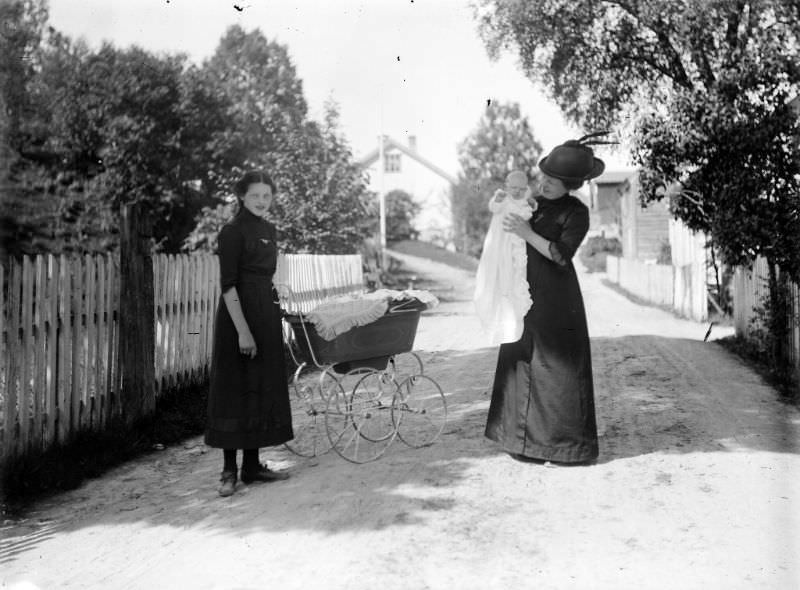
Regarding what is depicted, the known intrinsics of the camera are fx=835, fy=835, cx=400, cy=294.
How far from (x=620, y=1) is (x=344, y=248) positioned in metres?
9.34

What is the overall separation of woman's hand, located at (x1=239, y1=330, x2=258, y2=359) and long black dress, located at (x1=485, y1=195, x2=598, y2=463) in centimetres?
190

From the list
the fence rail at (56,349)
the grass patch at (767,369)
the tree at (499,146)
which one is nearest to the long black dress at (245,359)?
the fence rail at (56,349)

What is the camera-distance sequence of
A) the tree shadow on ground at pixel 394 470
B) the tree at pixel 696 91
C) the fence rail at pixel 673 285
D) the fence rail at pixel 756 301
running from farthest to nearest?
1. the fence rail at pixel 673 285
2. the tree at pixel 696 91
3. the fence rail at pixel 756 301
4. the tree shadow on ground at pixel 394 470

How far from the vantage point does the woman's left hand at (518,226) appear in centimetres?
573

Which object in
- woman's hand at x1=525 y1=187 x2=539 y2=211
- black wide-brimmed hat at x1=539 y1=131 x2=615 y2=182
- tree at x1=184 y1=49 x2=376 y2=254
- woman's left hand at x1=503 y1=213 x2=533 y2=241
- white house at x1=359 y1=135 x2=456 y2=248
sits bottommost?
woman's left hand at x1=503 y1=213 x2=533 y2=241

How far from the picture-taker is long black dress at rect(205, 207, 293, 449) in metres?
5.34

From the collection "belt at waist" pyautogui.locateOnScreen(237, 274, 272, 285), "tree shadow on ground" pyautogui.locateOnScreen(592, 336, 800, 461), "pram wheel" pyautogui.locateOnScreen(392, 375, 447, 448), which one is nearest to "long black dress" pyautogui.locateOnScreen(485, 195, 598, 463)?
"tree shadow on ground" pyautogui.locateOnScreen(592, 336, 800, 461)

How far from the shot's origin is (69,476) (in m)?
5.68

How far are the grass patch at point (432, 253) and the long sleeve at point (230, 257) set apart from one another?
4123 cm

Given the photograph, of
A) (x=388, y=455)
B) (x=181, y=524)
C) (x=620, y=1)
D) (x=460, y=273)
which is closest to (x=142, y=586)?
(x=181, y=524)

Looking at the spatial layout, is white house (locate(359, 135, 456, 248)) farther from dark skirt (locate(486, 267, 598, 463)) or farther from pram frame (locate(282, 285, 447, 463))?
dark skirt (locate(486, 267, 598, 463))

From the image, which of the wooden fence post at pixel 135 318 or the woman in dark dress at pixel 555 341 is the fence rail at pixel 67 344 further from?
the woman in dark dress at pixel 555 341

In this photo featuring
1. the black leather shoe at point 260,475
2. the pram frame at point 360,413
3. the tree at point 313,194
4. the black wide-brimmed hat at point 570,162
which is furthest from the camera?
the tree at point 313,194

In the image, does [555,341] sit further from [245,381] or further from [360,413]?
[245,381]
